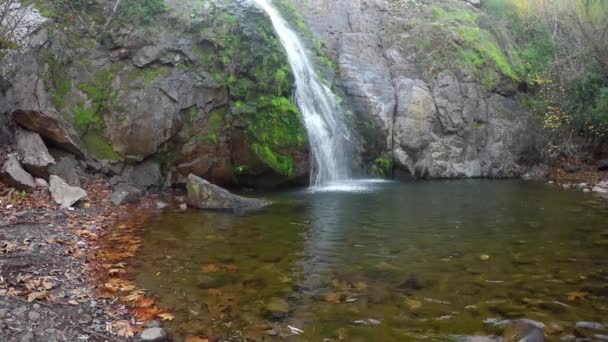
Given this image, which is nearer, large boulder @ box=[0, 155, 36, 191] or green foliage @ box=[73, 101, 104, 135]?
large boulder @ box=[0, 155, 36, 191]

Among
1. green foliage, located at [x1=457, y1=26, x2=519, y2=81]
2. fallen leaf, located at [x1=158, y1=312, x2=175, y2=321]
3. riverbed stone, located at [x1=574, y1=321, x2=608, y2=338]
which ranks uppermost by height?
green foliage, located at [x1=457, y1=26, x2=519, y2=81]

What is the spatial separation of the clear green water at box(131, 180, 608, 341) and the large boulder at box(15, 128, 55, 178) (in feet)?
9.50

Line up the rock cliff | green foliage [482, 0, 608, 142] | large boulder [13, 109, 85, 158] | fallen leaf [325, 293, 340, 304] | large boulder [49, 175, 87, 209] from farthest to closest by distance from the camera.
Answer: green foliage [482, 0, 608, 142]
the rock cliff
large boulder [13, 109, 85, 158]
large boulder [49, 175, 87, 209]
fallen leaf [325, 293, 340, 304]

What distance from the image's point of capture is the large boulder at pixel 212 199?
10.9 m

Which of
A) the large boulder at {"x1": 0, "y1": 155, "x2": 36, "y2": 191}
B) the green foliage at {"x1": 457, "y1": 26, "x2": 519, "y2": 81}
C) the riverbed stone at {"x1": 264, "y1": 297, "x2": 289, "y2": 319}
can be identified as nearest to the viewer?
the riverbed stone at {"x1": 264, "y1": 297, "x2": 289, "y2": 319}

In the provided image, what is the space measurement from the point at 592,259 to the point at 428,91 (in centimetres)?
1262

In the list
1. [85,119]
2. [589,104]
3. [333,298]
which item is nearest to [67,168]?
[85,119]

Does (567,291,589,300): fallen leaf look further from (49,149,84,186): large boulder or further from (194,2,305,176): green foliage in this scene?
(49,149,84,186): large boulder

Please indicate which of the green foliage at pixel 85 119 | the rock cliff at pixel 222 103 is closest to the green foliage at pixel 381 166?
the rock cliff at pixel 222 103

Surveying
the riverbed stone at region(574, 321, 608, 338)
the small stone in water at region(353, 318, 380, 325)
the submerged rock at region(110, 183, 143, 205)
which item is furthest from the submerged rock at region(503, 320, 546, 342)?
the submerged rock at region(110, 183, 143, 205)

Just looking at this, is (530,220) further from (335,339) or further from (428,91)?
(428,91)

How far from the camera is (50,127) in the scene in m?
10.8

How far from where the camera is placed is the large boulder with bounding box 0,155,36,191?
9422 millimetres

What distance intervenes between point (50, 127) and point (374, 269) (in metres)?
8.34
